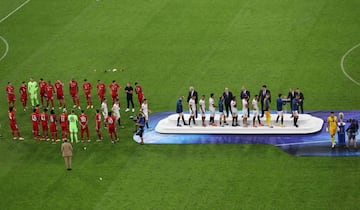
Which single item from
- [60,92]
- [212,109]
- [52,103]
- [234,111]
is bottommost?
[234,111]

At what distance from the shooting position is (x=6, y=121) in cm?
4238

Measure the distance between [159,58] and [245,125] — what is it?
1061cm

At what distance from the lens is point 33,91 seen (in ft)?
143

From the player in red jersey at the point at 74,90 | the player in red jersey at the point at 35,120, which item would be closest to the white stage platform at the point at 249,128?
the player in red jersey at the point at 74,90

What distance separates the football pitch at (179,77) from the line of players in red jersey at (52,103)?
684mm

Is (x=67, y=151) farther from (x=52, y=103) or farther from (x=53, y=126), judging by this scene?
(x=52, y=103)

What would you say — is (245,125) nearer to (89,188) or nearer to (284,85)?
(284,85)

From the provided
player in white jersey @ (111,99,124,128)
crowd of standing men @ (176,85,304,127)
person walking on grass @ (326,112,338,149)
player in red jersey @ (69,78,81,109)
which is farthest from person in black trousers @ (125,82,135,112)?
person walking on grass @ (326,112,338,149)

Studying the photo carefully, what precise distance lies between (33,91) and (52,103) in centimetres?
129

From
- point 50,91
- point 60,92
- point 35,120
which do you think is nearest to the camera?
point 35,120

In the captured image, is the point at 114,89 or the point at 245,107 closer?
the point at 245,107

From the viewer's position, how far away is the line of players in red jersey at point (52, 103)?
39188 millimetres

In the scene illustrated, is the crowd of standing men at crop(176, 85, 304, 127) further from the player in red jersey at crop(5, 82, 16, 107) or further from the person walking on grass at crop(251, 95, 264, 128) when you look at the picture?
the player in red jersey at crop(5, 82, 16, 107)

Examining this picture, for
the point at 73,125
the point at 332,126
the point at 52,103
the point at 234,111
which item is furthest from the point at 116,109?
the point at 332,126
